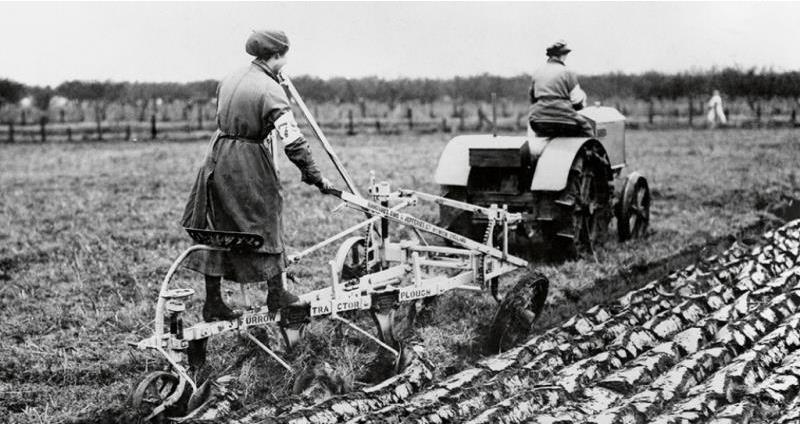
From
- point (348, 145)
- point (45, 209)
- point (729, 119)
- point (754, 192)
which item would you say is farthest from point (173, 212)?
point (729, 119)

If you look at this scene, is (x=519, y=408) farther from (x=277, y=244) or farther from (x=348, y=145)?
(x=348, y=145)

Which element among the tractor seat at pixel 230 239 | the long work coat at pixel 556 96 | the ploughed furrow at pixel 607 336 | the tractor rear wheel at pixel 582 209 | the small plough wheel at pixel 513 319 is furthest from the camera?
the long work coat at pixel 556 96

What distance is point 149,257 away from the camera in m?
8.74

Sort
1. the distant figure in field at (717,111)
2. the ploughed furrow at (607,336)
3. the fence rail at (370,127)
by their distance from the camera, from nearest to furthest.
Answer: the ploughed furrow at (607,336)
the distant figure in field at (717,111)
the fence rail at (370,127)

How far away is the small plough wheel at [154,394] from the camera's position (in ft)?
14.9

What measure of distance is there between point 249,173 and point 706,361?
277 cm

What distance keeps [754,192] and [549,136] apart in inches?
187

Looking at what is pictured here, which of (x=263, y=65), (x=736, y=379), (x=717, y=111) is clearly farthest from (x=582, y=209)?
(x=717, y=111)

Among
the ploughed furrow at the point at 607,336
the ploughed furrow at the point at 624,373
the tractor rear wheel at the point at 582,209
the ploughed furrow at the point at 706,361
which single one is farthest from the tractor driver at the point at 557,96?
the ploughed furrow at the point at 706,361

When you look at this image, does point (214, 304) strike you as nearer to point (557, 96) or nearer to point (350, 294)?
point (350, 294)

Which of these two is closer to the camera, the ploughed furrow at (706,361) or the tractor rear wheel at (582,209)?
the ploughed furrow at (706,361)

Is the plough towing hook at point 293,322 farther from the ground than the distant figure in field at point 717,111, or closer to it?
closer to it

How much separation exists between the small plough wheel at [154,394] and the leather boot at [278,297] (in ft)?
2.38

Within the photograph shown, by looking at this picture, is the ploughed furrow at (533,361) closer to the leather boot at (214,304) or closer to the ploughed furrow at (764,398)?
the ploughed furrow at (764,398)
